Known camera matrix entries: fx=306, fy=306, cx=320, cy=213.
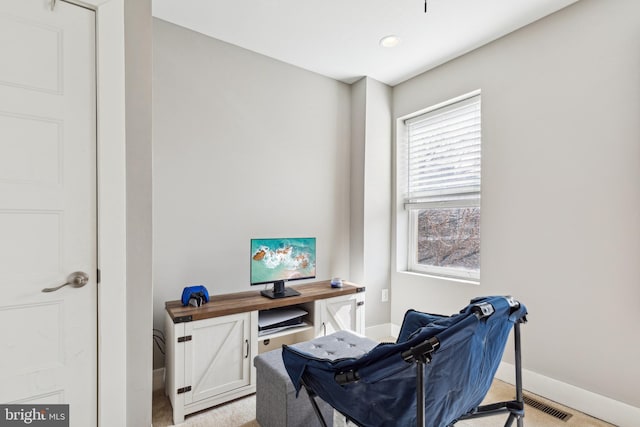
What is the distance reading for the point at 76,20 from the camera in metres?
1.45

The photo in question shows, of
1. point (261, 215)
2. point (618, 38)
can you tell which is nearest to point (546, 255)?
point (618, 38)

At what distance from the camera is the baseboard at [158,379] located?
7.14ft

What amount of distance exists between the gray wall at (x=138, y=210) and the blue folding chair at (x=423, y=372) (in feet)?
3.02

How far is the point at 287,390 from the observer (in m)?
1.57

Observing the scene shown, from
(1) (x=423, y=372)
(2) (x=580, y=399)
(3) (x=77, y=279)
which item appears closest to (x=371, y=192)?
(2) (x=580, y=399)

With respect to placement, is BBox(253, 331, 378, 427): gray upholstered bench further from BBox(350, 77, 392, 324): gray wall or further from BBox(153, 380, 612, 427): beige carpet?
BBox(350, 77, 392, 324): gray wall

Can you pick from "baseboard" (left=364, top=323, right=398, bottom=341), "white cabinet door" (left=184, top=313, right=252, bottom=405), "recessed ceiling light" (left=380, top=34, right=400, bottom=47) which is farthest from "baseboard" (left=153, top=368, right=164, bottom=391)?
"recessed ceiling light" (left=380, top=34, right=400, bottom=47)

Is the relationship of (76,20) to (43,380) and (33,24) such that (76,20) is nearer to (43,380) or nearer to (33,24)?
(33,24)

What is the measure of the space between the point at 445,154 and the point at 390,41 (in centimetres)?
→ 111

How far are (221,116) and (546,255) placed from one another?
2653 millimetres

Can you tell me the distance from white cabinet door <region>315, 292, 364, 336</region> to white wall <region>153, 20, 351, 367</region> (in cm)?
47

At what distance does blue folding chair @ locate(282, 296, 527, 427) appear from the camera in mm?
977

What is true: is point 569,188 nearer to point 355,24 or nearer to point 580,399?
point 580,399

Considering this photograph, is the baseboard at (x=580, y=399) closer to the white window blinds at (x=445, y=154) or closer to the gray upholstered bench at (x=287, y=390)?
the gray upholstered bench at (x=287, y=390)
